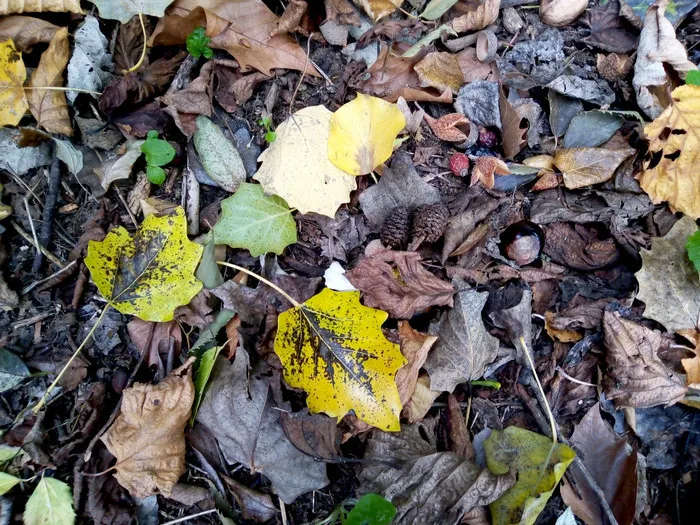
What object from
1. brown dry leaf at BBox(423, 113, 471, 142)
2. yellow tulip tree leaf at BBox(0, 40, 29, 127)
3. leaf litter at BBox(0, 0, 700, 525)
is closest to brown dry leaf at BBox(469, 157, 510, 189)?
leaf litter at BBox(0, 0, 700, 525)

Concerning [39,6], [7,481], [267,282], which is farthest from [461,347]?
[39,6]

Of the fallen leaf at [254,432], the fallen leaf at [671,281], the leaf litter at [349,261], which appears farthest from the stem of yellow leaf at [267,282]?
the fallen leaf at [671,281]

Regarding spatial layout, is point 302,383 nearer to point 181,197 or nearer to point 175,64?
point 181,197

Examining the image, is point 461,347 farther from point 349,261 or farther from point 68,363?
point 68,363

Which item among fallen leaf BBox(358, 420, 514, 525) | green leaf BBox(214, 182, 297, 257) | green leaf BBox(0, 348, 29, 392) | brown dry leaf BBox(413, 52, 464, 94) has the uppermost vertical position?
brown dry leaf BBox(413, 52, 464, 94)

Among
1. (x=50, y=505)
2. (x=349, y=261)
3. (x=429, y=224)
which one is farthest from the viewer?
(x=349, y=261)

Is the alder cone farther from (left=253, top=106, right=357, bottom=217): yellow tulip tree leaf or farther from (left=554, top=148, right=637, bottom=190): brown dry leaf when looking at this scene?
(left=554, top=148, right=637, bottom=190): brown dry leaf
